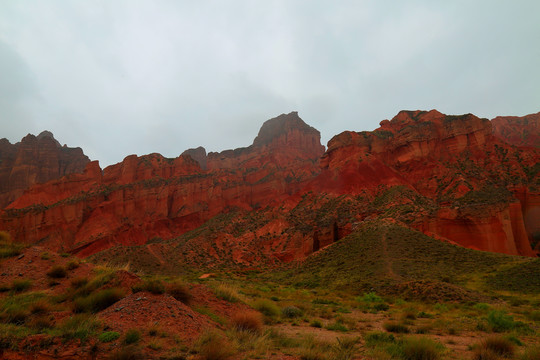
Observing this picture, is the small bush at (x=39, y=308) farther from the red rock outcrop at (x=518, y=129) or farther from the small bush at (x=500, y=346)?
the red rock outcrop at (x=518, y=129)

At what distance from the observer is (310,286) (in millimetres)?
29219

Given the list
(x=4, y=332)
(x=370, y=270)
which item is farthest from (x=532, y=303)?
(x=4, y=332)

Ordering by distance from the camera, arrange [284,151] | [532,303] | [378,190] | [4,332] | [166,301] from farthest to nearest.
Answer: [284,151] < [378,190] < [532,303] < [166,301] < [4,332]

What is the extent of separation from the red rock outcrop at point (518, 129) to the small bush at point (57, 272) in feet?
395

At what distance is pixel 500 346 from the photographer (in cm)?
753

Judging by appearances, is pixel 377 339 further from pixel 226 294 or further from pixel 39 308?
pixel 39 308

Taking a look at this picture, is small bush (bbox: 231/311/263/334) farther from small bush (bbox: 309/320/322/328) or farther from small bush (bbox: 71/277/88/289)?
small bush (bbox: 71/277/88/289)

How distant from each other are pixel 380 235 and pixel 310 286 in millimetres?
12718

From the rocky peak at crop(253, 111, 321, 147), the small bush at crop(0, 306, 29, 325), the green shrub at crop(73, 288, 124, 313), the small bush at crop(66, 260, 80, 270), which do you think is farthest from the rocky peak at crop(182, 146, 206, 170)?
the small bush at crop(0, 306, 29, 325)

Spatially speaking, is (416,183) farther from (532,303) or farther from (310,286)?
(532,303)

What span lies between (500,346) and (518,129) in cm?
A: 13611

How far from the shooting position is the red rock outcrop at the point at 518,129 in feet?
318

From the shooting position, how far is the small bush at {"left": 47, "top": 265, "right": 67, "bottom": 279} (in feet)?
33.4

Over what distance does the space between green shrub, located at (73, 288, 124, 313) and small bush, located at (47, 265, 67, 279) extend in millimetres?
2817
